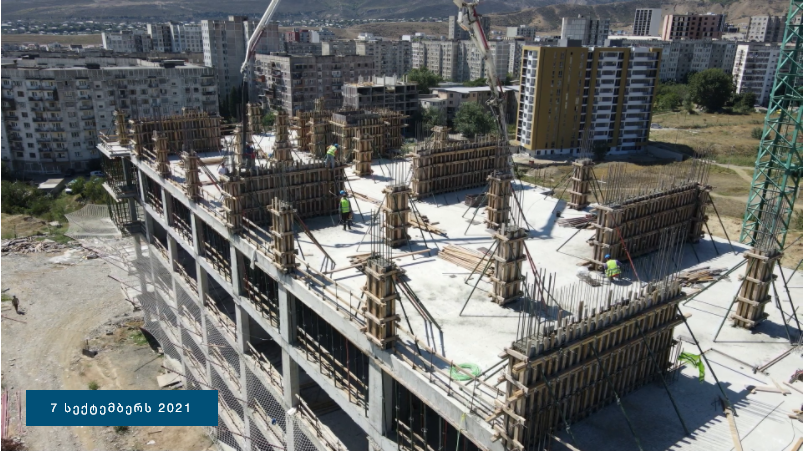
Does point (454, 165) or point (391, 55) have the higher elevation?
point (391, 55)

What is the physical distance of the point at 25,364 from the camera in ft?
121

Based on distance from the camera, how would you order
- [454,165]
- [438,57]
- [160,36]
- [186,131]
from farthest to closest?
[438,57] → [160,36] → [186,131] → [454,165]

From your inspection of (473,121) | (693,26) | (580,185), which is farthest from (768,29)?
(580,185)

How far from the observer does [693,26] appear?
557 ft

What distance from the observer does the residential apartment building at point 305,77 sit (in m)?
99.4

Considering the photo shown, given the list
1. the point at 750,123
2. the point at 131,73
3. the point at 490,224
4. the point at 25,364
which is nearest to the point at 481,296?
the point at 490,224

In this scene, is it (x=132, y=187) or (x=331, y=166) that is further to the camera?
(x=132, y=187)

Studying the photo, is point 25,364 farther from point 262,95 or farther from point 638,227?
point 262,95

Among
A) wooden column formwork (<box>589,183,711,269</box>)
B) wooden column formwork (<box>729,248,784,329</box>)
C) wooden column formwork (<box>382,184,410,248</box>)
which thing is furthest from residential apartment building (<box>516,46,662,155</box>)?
wooden column formwork (<box>729,248,784,329</box>)

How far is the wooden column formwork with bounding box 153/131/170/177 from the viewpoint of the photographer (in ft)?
89.6

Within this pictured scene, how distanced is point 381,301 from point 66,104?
75677mm

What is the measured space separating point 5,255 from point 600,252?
175 ft

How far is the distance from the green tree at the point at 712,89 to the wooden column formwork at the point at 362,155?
10558 centimetres

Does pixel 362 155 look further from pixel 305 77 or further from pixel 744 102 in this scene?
pixel 744 102
